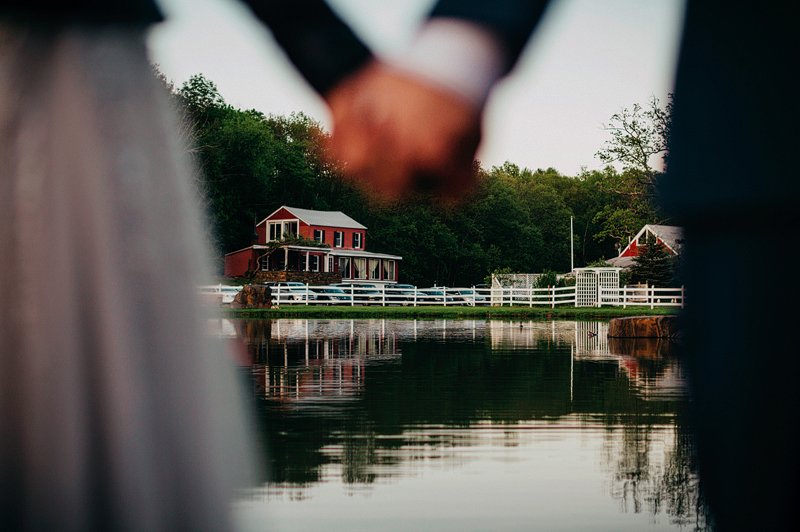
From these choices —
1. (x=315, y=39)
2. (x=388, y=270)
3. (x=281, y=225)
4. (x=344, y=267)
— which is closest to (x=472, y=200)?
(x=315, y=39)

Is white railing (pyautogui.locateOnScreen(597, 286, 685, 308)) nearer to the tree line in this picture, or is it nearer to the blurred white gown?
the tree line

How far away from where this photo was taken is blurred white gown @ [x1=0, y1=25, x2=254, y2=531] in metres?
1.14

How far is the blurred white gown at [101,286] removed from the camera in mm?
1142

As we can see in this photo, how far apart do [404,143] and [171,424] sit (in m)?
0.47

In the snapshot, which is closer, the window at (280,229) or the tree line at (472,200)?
the tree line at (472,200)

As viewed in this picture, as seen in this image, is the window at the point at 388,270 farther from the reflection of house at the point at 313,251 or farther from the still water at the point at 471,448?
the still water at the point at 471,448

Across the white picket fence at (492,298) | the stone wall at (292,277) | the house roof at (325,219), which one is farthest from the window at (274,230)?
the white picket fence at (492,298)

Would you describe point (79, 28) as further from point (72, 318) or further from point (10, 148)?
point (72, 318)

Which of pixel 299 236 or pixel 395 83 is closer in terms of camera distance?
pixel 395 83

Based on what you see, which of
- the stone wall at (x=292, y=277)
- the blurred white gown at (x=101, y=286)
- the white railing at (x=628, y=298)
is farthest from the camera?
the stone wall at (x=292, y=277)

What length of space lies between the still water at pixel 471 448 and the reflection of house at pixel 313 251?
42.8m

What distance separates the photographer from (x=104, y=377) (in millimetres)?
1162

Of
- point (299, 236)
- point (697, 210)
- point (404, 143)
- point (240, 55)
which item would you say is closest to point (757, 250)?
point (697, 210)

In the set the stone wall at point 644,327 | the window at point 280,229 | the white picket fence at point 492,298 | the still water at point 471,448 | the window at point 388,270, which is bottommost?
the still water at point 471,448
